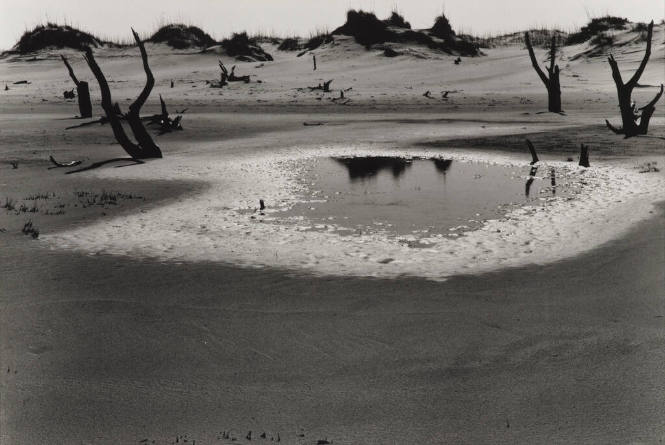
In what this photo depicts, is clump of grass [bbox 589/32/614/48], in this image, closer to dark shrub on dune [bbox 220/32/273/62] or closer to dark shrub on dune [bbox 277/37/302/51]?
dark shrub on dune [bbox 220/32/273/62]

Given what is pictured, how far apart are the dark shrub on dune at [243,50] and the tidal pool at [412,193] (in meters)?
25.4

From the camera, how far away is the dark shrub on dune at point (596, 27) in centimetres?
3997

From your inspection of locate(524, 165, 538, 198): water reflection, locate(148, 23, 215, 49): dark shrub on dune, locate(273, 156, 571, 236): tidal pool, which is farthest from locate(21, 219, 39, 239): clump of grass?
locate(148, 23, 215, 49): dark shrub on dune

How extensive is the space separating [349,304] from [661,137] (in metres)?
12.1

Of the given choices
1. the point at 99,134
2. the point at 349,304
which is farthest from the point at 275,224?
the point at 99,134

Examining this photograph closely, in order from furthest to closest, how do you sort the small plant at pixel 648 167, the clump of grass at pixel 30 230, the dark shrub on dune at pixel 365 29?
the dark shrub on dune at pixel 365 29, the small plant at pixel 648 167, the clump of grass at pixel 30 230

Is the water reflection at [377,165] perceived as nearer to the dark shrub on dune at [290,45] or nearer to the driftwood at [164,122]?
the driftwood at [164,122]

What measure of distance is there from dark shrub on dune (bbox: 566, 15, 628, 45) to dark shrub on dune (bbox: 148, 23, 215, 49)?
2119 centimetres

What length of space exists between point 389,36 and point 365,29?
149cm

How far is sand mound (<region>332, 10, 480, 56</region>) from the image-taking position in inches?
1483

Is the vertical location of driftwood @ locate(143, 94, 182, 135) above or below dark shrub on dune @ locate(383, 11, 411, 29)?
below

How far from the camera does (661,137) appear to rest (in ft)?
49.3

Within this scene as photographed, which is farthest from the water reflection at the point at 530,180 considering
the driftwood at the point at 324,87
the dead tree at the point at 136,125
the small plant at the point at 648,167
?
the driftwood at the point at 324,87

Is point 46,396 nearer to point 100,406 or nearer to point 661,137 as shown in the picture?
point 100,406
